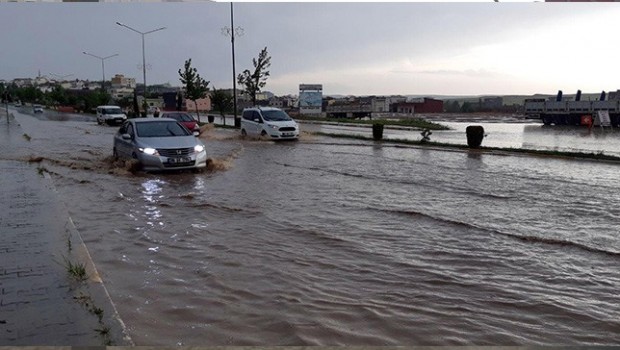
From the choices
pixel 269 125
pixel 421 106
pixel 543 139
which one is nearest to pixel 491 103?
pixel 421 106

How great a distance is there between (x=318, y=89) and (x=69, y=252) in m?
55.6

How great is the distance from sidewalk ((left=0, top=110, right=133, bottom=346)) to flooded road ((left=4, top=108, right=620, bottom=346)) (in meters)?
0.25

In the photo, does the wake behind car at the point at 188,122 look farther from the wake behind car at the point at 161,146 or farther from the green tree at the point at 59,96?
the green tree at the point at 59,96

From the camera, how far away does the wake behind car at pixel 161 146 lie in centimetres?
1377

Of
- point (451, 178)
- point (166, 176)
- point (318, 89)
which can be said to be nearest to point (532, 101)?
point (318, 89)

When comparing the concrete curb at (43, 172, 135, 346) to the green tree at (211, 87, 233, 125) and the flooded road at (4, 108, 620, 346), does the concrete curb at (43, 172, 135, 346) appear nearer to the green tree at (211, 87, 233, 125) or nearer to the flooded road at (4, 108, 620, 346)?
the flooded road at (4, 108, 620, 346)

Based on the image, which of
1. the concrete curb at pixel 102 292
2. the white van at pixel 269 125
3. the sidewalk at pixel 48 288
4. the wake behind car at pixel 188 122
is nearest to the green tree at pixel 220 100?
the wake behind car at pixel 188 122

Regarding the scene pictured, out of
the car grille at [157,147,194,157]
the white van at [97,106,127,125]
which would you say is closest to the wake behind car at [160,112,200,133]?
the white van at [97,106,127,125]

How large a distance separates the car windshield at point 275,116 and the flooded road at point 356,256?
12.6 meters

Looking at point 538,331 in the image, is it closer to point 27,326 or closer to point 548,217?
point 27,326

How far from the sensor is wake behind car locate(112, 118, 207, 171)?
13.8 meters

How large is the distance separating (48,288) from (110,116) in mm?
40730

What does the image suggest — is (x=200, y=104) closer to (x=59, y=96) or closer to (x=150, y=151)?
(x=150, y=151)

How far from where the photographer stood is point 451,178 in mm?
13836
